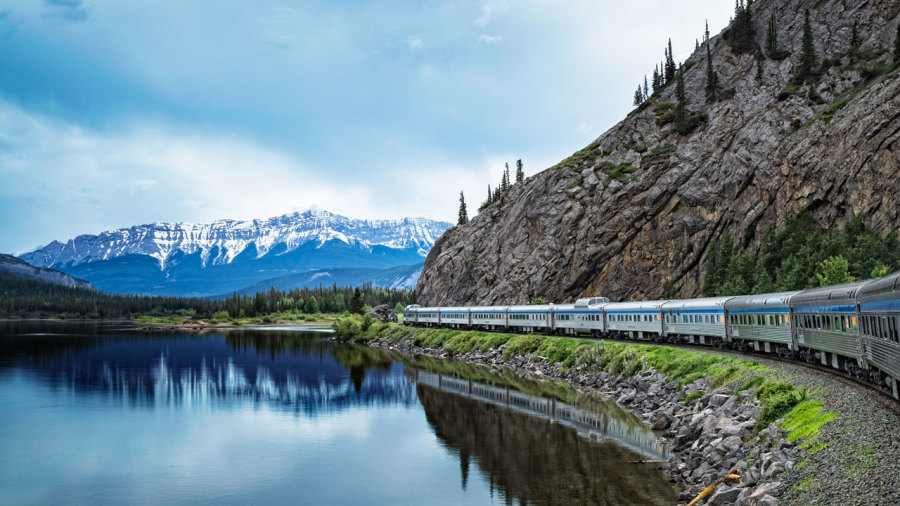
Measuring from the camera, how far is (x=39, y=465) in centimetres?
3241

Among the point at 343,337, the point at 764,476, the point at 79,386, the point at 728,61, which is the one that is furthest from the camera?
the point at 728,61

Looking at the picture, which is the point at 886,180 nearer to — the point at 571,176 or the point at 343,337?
the point at 571,176

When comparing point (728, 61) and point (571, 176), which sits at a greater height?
point (728, 61)

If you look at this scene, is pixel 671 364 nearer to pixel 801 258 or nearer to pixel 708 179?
pixel 801 258

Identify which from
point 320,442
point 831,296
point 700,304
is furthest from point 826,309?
point 320,442

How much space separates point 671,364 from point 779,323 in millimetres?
7133

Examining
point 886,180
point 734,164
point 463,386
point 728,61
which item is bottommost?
point 463,386

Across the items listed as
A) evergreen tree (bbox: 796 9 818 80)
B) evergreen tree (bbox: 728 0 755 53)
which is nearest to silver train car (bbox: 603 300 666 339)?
evergreen tree (bbox: 796 9 818 80)

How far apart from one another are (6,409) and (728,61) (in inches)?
5588

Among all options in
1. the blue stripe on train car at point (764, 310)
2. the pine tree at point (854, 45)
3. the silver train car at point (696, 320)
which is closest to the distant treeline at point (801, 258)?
the silver train car at point (696, 320)

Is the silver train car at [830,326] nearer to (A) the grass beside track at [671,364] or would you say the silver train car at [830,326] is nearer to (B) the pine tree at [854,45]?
(A) the grass beside track at [671,364]

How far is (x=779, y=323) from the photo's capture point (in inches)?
1519

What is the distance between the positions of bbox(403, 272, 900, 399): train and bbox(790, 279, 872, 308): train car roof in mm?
46

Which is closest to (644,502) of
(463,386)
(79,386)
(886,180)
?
(463,386)
